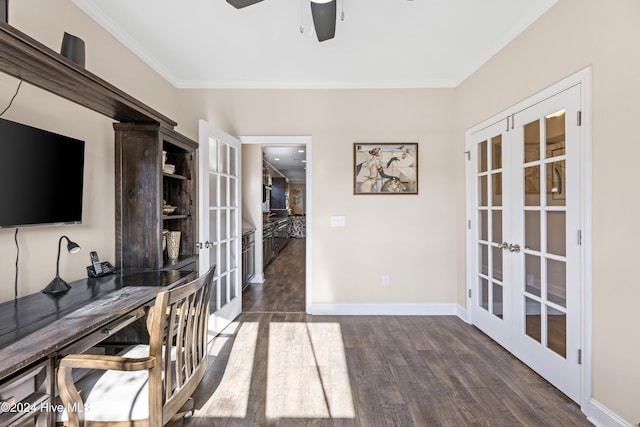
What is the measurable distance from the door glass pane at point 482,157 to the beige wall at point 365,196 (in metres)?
0.43

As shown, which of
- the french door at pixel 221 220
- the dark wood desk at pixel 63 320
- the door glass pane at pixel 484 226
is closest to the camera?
the dark wood desk at pixel 63 320

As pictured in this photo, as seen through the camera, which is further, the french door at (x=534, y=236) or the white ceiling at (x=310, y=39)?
the white ceiling at (x=310, y=39)

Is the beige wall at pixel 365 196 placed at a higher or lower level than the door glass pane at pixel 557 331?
higher

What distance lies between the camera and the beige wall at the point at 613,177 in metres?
1.54

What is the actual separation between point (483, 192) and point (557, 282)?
1167 millimetres

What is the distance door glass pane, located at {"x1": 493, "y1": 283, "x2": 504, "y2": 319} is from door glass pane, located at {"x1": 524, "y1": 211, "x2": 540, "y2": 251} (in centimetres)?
59

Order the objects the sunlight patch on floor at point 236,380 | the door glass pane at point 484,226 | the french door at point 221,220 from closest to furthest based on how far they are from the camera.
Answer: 1. the sunlight patch on floor at point 236,380
2. the french door at point 221,220
3. the door glass pane at point 484,226

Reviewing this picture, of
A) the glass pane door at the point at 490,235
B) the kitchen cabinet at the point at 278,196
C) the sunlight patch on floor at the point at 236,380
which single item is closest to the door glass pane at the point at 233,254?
the sunlight patch on floor at the point at 236,380

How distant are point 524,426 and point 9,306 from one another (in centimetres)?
288

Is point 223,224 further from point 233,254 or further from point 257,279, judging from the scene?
point 257,279

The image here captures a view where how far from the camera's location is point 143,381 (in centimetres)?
129

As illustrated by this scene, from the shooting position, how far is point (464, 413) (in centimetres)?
180

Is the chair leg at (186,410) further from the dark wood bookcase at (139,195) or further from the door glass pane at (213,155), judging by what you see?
the door glass pane at (213,155)

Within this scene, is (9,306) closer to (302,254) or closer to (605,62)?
(605,62)
